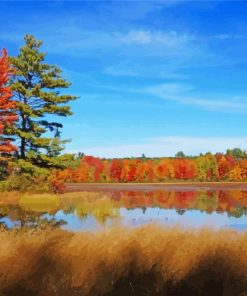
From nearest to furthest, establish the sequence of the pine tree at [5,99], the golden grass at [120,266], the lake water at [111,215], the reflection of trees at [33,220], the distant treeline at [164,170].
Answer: the golden grass at [120,266], the lake water at [111,215], the reflection of trees at [33,220], the pine tree at [5,99], the distant treeline at [164,170]

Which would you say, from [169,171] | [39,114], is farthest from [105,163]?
[39,114]

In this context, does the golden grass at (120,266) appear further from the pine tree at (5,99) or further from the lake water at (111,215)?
the pine tree at (5,99)

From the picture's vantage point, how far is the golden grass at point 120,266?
7.83 metres

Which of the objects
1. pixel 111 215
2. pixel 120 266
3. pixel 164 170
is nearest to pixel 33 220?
pixel 111 215

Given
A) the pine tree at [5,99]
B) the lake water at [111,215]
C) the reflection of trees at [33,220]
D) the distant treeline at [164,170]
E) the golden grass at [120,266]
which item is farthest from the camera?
the distant treeline at [164,170]

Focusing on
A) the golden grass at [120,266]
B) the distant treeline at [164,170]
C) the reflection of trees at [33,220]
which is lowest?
the reflection of trees at [33,220]

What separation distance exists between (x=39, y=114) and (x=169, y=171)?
6992 centimetres

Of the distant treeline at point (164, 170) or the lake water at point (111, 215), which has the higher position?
the distant treeline at point (164, 170)

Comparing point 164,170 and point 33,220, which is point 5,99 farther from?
point 164,170

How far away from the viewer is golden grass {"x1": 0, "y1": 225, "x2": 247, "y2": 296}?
25.7 ft

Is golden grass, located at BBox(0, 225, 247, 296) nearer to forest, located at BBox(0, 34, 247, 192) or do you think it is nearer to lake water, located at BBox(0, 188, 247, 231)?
lake water, located at BBox(0, 188, 247, 231)

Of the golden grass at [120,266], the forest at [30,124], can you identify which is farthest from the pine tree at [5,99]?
the golden grass at [120,266]

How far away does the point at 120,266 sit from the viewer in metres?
8.37

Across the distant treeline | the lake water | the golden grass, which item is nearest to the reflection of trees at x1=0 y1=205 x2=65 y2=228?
the lake water
